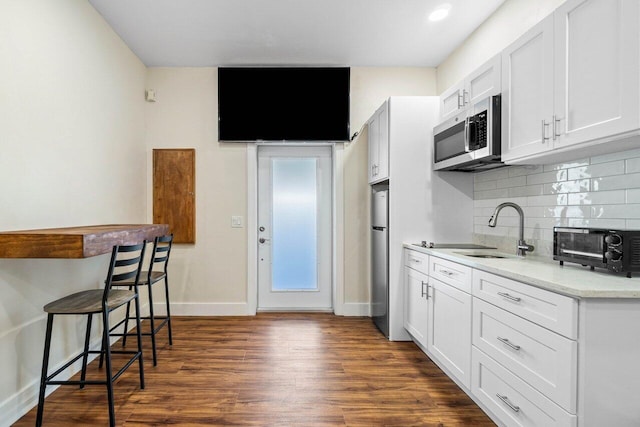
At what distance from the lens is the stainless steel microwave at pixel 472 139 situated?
2.33 m

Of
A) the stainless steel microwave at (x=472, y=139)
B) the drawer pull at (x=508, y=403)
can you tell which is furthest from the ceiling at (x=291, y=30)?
the drawer pull at (x=508, y=403)

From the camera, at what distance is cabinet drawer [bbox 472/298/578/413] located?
1418mm

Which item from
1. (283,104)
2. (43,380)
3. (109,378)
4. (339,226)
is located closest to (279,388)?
(109,378)

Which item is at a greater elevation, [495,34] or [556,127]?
[495,34]

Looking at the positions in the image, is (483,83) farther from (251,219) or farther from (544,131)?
(251,219)

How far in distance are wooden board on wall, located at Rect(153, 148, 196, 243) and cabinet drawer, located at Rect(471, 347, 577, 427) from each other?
10.3ft

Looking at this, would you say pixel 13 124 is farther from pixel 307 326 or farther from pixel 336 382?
pixel 307 326

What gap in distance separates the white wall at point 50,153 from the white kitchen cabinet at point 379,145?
8.21 feet

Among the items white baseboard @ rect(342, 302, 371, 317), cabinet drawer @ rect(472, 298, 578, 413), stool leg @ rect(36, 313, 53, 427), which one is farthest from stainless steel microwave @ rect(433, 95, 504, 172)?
stool leg @ rect(36, 313, 53, 427)

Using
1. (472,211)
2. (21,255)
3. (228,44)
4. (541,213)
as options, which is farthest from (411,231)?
(21,255)

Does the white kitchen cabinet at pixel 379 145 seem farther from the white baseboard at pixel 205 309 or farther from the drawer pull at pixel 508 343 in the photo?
the white baseboard at pixel 205 309

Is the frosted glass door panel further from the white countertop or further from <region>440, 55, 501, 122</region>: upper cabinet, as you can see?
the white countertop

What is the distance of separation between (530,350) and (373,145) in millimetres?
2571

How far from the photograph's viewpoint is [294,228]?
4238mm
